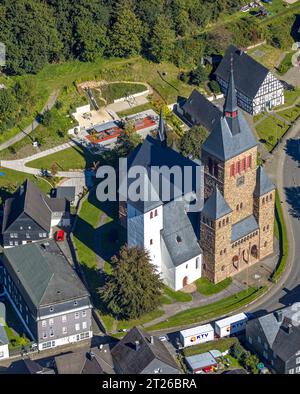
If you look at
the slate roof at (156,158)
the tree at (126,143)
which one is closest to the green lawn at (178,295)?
the slate roof at (156,158)

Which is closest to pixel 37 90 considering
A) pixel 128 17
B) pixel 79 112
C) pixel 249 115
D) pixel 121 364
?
pixel 79 112

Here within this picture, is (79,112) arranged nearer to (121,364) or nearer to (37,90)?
(37,90)

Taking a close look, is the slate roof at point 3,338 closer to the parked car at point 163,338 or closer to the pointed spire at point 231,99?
the parked car at point 163,338

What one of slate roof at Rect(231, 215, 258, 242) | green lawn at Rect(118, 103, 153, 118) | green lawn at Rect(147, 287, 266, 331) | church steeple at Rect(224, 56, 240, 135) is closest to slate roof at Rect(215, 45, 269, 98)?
green lawn at Rect(118, 103, 153, 118)

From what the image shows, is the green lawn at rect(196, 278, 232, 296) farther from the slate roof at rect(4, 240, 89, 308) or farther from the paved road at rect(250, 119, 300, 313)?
the slate roof at rect(4, 240, 89, 308)

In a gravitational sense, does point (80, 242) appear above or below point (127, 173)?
below

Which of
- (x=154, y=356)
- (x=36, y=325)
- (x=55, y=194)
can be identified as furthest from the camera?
(x=55, y=194)

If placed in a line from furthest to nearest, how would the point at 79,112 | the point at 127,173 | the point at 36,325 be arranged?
the point at 79,112 → the point at 127,173 → the point at 36,325
